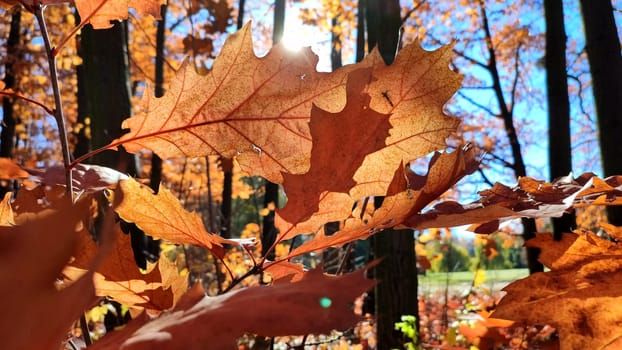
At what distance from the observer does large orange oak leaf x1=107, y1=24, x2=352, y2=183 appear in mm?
452

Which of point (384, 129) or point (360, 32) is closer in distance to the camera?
point (384, 129)

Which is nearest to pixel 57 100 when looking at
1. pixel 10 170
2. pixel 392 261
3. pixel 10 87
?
pixel 10 170

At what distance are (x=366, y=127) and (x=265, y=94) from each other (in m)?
0.11

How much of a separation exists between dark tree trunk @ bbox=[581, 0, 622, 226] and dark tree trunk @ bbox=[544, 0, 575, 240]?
70 centimetres

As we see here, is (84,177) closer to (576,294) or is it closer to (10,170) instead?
(10,170)

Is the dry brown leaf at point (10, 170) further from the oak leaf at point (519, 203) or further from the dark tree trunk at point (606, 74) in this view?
the dark tree trunk at point (606, 74)

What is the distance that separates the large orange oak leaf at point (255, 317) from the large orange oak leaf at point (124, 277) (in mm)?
177

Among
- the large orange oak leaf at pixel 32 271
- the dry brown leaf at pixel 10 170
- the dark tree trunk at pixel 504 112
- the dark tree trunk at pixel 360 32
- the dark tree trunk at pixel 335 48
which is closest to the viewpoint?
the large orange oak leaf at pixel 32 271

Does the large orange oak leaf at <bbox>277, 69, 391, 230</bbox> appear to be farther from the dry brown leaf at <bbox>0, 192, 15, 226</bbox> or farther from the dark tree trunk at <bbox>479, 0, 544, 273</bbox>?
the dark tree trunk at <bbox>479, 0, 544, 273</bbox>

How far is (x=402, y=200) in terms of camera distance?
0.40m

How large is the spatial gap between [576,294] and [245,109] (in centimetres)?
38

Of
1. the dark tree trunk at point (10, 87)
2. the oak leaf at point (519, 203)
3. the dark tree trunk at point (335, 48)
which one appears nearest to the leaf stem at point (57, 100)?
the oak leaf at point (519, 203)

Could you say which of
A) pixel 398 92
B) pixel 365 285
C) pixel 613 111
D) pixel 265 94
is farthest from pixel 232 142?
pixel 613 111

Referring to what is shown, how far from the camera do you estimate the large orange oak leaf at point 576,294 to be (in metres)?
0.50
